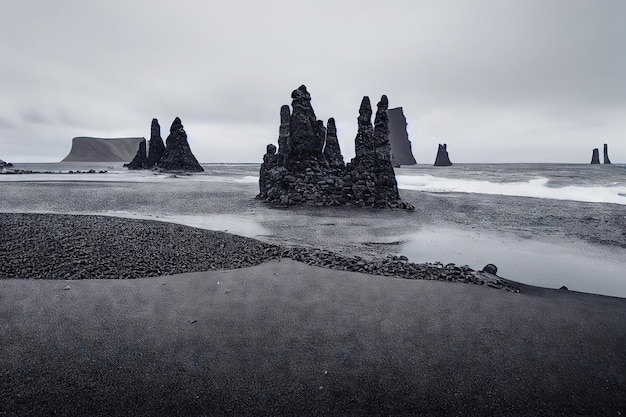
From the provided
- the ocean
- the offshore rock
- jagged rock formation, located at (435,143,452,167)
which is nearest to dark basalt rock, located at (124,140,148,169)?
the offshore rock

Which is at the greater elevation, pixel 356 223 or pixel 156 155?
pixel 156 155

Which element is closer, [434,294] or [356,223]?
[434,294]

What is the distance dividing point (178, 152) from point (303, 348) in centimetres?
8109

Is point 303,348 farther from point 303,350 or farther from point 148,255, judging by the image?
point 148,255

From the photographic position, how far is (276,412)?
3.32 metres

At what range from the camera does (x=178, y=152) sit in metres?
78.5

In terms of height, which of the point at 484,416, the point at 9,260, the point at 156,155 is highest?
the point at 156,155

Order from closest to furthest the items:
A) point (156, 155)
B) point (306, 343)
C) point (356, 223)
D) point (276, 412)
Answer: point (276, 412) < point (306, 343) < point (356, 223) < point (156, 155)

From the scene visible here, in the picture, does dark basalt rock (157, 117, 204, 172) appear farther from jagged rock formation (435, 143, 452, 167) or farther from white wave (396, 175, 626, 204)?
jagged rock formation (435, 143, 452, 167)

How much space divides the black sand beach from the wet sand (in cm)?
2

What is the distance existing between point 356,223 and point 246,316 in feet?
35.5

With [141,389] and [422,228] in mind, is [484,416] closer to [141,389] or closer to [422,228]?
[141,389]

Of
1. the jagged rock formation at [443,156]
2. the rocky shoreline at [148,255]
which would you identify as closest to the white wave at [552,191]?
the rocky shoreline at [148,255]

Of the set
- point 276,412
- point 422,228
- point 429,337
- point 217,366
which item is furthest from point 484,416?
point 422,228
